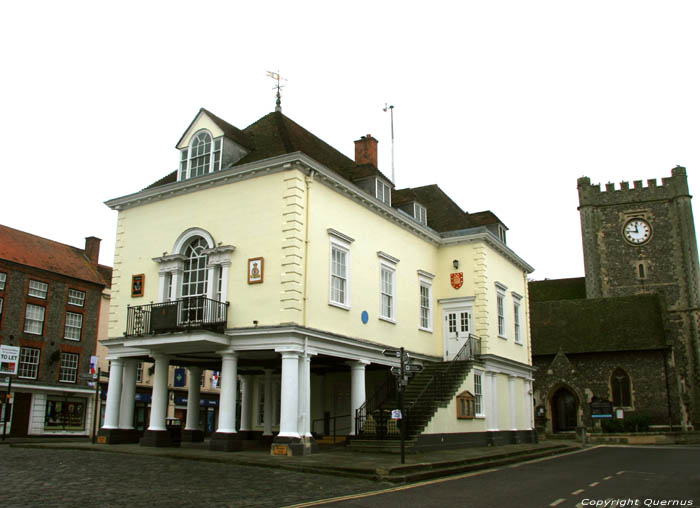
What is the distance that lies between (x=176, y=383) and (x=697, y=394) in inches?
1538

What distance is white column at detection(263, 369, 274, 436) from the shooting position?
26.4 meters

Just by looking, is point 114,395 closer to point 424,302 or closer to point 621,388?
point 424,302

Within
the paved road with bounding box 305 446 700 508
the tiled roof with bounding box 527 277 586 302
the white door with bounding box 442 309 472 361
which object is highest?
the tiled roof with bounding box 527 277 586 302

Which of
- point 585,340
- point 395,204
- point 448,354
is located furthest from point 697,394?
point 395,204

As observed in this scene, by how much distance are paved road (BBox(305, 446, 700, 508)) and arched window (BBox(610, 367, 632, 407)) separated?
84.3ft

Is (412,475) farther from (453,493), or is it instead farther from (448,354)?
(448,354)

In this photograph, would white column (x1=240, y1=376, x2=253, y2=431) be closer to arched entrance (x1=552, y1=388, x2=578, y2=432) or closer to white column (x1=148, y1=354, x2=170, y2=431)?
white column (x1=148, y1=354, x2=170, y2=431)

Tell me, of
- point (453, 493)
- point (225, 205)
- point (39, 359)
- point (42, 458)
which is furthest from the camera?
point (39, 359)

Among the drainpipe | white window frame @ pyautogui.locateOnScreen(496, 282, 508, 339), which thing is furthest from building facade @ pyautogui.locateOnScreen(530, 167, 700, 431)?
the drainpipe

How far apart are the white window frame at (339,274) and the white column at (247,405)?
9.23 meters

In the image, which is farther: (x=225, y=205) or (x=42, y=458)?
(x=225, y=205)

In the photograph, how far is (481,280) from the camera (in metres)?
27.1

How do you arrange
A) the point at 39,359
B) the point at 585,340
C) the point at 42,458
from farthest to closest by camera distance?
the point at 585,340
the point at 39,359
the point at 42,458

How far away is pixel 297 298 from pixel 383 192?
777 centimetres
